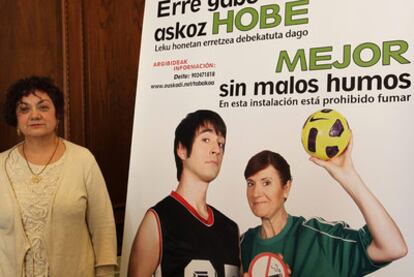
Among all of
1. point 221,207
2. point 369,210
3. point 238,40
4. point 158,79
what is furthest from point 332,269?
point 158,79

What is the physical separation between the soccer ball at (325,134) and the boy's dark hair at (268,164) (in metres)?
0.10

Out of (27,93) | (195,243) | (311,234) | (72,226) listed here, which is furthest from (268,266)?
(27,93)

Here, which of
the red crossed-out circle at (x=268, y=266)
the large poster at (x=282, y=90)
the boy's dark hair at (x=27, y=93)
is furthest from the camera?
the boy's dark hair at (x=27, y=93)

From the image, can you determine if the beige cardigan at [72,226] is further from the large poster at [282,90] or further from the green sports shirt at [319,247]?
the green sports shirt at [319,247]

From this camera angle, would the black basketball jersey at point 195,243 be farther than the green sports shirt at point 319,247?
Yes

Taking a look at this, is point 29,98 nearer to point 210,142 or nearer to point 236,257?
point 210,142

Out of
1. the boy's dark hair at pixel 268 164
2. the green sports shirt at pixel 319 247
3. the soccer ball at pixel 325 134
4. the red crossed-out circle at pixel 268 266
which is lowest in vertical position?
the red crossed-out circle at pixel 268 266

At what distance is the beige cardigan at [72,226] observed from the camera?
1.76 m

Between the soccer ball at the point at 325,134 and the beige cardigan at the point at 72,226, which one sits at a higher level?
the soccer ball at the point at 325,134

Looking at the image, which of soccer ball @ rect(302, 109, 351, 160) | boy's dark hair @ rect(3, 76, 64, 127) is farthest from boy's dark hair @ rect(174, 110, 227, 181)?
boy's dark hair @ rect(3, 76, 64, 127)

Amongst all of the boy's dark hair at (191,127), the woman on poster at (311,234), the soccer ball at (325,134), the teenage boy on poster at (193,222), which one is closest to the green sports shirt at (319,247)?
the woman on poster at (311,234)

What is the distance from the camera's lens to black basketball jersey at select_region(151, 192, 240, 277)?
5.42ft

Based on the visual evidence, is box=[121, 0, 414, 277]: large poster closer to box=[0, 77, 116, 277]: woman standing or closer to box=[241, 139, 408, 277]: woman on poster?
box=[241, 139, 408, 277]: woman on poster

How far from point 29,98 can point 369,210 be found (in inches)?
54.5
